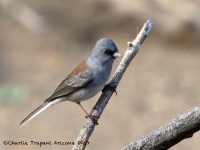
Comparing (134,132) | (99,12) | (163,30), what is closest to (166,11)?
(163,30)

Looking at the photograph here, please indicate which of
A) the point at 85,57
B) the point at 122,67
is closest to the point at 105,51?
the point at 122,67

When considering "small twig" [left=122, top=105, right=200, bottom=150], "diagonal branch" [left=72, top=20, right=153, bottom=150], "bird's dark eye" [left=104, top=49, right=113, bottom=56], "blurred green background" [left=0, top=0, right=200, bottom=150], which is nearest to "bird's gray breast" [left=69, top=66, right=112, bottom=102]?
"bird's dark eye" [left=104, top=49, right=113, bottom=56]

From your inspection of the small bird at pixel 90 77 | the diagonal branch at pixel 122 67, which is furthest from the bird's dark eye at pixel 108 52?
the diagonal branch at pixel 122 67

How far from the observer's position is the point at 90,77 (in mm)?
4332

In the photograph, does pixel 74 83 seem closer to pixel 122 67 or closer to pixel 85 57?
pixel 122 67

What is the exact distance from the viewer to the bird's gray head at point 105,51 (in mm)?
4070

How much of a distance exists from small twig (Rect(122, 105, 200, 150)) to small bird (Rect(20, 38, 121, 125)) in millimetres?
2304

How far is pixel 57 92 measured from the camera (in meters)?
4.43

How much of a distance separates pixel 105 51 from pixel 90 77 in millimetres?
301

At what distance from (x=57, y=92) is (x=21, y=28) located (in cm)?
530

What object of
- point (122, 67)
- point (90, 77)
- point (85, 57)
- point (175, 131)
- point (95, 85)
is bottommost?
point (175, 131)

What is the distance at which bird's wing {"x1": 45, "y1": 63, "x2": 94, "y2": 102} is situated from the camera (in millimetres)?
4340

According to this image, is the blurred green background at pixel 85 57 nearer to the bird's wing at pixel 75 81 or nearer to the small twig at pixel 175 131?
the bird's wing at pixel 75 81

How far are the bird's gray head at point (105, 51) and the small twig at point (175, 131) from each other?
7.44ft
